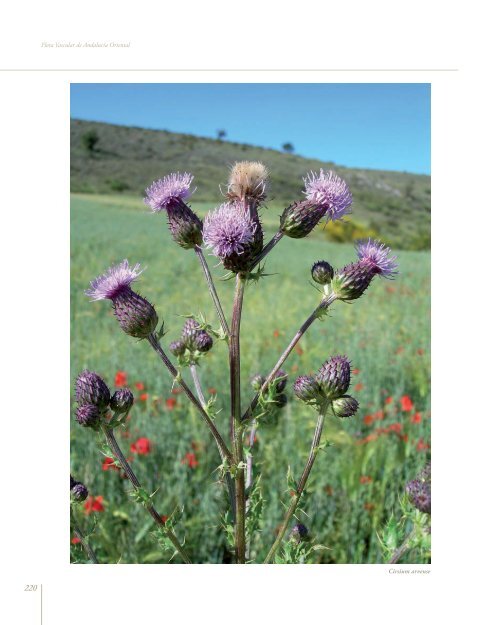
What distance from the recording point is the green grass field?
8.71 feet

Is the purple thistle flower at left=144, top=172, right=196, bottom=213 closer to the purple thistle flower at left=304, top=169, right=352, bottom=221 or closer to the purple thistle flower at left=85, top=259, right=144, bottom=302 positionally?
the purple thistle flower at left=85, top=259, right=144, bottom=302

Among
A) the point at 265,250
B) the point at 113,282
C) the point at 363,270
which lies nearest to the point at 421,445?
the point at 363,270

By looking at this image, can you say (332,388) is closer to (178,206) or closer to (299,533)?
(299,533)

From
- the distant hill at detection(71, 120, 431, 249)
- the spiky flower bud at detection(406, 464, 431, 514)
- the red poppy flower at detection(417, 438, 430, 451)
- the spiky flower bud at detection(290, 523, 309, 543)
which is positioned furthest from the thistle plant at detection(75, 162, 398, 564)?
the red poppy flower at detection(417, 438, 430, 451)

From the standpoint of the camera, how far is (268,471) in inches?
120

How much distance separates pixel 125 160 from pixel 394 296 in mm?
3271

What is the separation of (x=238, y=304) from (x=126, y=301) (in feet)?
1.06

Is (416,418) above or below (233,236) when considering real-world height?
below

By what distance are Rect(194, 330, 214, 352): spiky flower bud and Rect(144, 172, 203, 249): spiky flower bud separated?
42cm

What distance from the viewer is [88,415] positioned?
1560 millimetres

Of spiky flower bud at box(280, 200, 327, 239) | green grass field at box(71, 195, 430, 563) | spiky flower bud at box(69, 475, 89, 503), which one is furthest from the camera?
green grass field at box(71, 195, 430, 563)
